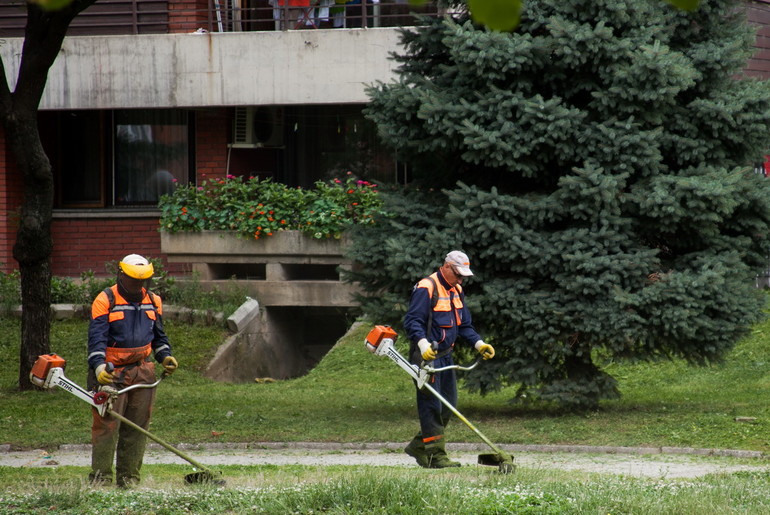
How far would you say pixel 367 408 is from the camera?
11805mm

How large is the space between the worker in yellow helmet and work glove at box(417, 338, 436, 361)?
6.21 ft

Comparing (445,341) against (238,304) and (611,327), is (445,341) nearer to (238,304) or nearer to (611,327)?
(611,327)

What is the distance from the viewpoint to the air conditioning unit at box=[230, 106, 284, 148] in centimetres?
1764

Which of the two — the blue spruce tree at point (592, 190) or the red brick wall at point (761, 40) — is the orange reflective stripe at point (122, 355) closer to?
the blue spruce tree at point (592, 190)

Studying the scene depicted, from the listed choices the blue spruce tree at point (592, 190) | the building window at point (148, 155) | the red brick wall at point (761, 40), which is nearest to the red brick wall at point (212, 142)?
the building window at point (148, 155)

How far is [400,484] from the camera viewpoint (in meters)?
6.26

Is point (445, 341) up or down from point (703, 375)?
up

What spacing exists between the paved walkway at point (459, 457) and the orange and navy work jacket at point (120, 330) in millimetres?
1878

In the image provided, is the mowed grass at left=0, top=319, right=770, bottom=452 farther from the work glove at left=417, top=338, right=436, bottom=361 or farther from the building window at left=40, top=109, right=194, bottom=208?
the building window at left=40, top=109, right=194, bottom=208

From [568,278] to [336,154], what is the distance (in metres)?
9.07

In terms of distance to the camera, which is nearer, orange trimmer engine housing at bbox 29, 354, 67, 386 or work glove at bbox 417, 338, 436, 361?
orange trimmer engine housing at bbox 29, 354, 67, 386

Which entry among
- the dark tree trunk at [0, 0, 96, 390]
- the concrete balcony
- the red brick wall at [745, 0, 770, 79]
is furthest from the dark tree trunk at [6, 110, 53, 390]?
the red brick wall at [745, 0, 770, 79]

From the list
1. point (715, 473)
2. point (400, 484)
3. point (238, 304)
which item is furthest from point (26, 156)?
point (715, 473)

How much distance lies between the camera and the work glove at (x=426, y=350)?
8.04 m
